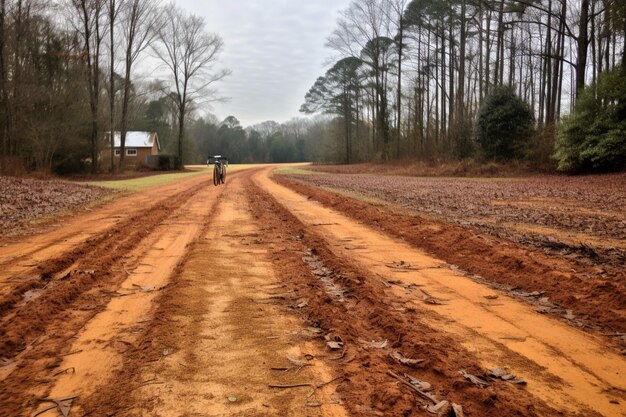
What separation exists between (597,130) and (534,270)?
19968 millimetres

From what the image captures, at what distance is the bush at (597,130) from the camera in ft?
68.5

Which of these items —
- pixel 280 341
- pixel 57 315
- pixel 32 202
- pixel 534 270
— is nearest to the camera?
pixel 280 341

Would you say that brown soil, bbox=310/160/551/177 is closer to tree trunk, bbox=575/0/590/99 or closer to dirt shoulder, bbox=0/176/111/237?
tree trunk, bbox=575/0/590/99

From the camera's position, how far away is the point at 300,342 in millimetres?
3562

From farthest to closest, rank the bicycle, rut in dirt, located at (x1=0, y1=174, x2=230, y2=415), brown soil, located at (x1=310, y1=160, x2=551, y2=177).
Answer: brown soil, located at (x1=310, y1=160, x2=551, y2=177)
the bicycle
rut in dirt, located at (x1=0, y1=174, x2=230, y2=415)

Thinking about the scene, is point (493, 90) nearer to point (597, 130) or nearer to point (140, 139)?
point (597, 130)

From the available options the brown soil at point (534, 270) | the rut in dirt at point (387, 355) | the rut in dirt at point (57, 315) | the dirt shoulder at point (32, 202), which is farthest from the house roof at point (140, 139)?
the rut in dirt at point (387, 355)

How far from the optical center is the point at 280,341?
11.7 ft

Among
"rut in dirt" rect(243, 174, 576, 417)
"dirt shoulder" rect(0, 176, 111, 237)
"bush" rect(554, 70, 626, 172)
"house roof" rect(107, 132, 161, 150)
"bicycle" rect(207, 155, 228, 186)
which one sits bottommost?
"rut in dirt" rect(243, 174, 576, 417)

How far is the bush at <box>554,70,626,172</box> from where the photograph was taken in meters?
20.9

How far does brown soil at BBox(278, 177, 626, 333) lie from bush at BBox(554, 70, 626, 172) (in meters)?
16.5

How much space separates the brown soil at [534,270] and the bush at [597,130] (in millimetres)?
16467

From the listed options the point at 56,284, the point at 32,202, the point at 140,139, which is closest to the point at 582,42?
the point at 32,202

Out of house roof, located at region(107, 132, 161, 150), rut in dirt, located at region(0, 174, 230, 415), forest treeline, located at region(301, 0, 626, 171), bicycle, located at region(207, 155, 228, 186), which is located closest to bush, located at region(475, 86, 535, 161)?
forest treeline, located at region(301, 0, 626, 171)
